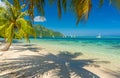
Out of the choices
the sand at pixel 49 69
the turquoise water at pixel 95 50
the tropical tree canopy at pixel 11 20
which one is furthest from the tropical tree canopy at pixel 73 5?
the tropical tree canopy at pixel 11 20

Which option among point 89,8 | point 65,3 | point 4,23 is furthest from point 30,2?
point 4,23

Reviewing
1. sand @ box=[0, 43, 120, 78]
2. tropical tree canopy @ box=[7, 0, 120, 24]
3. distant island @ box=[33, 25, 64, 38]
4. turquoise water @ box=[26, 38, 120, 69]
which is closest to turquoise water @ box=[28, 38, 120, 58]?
turquoise water @ box=[26, 38, 120, 69]

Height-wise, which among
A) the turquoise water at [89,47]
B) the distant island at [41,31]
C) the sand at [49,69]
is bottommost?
the turquoise water at [89,47]

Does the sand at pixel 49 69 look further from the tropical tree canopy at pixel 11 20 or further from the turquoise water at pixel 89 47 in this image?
the turquoise water at pixel 89 47

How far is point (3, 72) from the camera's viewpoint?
827 cm

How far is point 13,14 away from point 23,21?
127 cm

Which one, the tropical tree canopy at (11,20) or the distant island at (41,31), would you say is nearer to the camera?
the distant island at (41,31)

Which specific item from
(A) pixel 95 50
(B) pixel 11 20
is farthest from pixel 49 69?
(A) pixel 95 50

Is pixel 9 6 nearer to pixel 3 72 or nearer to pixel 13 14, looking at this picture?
pixel 13 14

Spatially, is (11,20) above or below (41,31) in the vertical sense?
above

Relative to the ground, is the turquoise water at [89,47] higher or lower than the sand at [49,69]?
lower

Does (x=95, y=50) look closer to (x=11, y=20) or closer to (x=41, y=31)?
(x=11, y=20)

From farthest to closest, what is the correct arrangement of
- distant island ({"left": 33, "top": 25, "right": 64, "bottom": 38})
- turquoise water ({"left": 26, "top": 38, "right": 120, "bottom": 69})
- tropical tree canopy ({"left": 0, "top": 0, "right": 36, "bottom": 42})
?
1. turquoise water ({"left": 26, "top": 38, "right": 120, "bottom": 69})
2. tropical tree canopy ({"left": 0, "top": 0, "right": 36, "bottom": 42})
3. distant island ({"left": 33, "top": 25, "right": 64, "bottom": 38})

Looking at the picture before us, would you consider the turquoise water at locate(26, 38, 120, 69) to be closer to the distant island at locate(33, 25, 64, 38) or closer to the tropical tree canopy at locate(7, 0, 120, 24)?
the distant island at locate(33, 25, 64, 38)
